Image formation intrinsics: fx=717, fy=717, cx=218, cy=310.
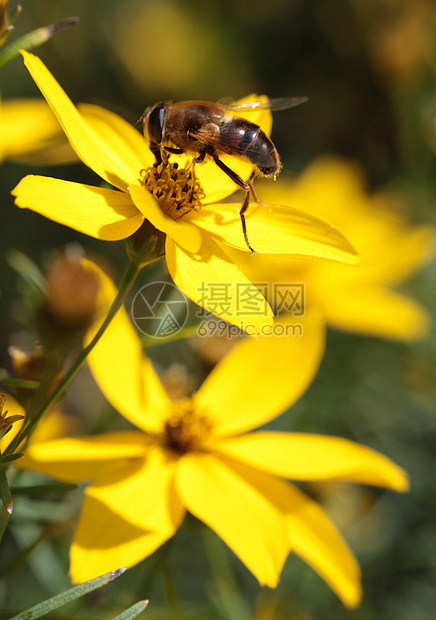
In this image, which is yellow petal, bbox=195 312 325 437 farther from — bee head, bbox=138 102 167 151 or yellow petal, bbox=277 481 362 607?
bee head, bbox=138 102 167 151

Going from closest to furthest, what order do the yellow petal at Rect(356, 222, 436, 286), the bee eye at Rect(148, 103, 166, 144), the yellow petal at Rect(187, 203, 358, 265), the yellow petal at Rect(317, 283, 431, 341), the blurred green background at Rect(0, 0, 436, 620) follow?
the yellow petal at Rect(187, 203, 358, 265)
the bee eye at Rect(148, 103, 166, 144)
the blurred green background at Rect(0, 0, 436, 620)
the yellow petal at Rect(317, 283, 431, 341)
the yellow petal at Rect(356, 222, 436, 286)

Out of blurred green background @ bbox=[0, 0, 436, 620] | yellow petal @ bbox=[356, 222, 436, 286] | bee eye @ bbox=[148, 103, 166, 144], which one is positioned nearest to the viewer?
bee eye @ bbox=[148, 103, 166, 144]

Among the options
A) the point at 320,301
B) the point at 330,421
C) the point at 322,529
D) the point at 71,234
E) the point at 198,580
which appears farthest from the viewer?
the point at 71,234

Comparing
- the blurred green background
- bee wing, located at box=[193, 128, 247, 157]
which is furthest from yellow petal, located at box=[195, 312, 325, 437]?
bee wing, located at box=[193, 128, 247, 157]

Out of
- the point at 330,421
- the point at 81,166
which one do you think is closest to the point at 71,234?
the point at 81,166

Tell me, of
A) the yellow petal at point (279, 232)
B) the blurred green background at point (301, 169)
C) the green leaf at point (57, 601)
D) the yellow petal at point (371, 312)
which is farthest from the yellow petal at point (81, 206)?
the yellow petal at point (371, 312)

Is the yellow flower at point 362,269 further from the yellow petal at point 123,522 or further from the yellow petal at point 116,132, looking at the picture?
the yellow petal at point 123,522

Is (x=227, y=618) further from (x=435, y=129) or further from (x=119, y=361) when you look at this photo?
(x=435, y=129)
